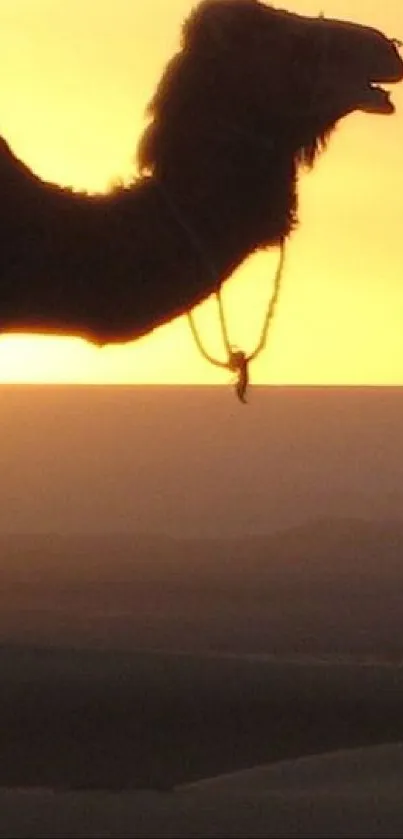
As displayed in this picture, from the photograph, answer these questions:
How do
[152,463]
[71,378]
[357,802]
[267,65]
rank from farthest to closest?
[152,463] → [357,802] → [71,378] → [267,65]

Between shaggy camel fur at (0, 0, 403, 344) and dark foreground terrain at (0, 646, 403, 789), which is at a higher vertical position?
shaggy camel fur at (0, 0, 403, 344)

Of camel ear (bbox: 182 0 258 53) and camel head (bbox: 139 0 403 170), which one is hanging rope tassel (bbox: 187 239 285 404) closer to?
camel head (bbox: 139 0 403 170)

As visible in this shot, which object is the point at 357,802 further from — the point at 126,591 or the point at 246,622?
the point at 126,591

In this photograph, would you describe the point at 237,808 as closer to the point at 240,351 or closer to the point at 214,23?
the point at 240,351

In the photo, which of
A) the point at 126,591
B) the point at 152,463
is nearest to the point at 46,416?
the point at 152,463

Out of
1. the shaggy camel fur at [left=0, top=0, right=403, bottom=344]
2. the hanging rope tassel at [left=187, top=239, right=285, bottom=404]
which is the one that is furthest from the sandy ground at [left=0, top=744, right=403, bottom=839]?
the shaggy camel fur at [left=0, top=0, right=403, bottom=344]

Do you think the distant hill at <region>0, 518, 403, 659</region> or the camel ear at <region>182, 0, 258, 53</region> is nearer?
the camel ear at <region>182, 0, 258, 53</region>

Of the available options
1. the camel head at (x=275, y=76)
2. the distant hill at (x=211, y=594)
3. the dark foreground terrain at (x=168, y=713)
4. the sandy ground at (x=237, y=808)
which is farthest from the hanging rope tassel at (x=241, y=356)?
the distant hill at (x=211, y=594)
